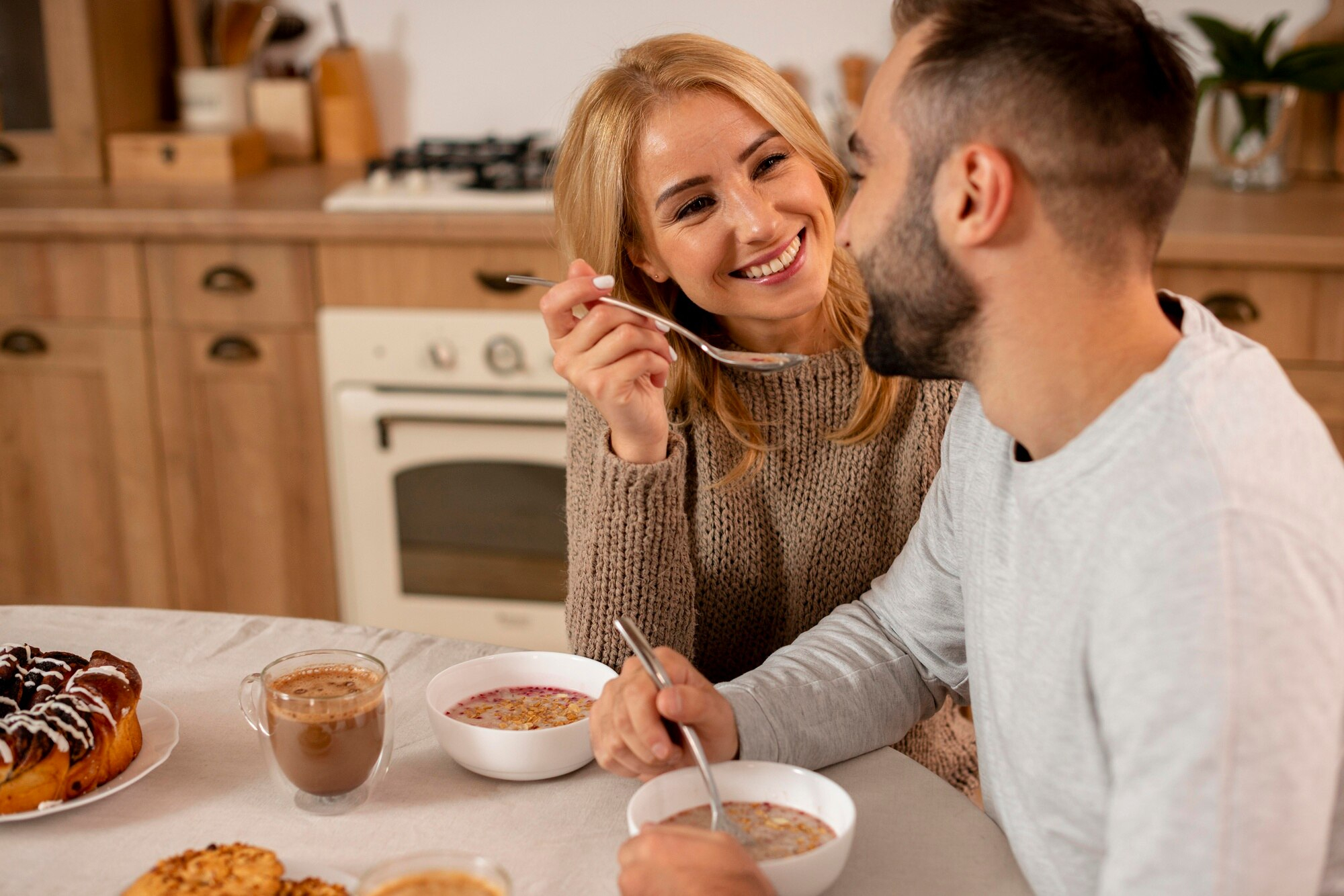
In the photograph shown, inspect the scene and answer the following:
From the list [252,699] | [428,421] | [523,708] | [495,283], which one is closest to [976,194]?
[523,708]

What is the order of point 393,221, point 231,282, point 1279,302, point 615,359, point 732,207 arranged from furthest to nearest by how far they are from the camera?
point 231,282
point 393,221
point 1279,302
point 732,207
point 615,359

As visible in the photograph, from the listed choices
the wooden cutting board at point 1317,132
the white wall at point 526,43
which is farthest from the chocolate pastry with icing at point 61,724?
the wooden cutting board at point 1317,132

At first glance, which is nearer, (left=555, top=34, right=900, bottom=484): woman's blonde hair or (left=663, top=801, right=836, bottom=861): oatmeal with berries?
(left=663, top=801, right=836, bottom=861): oatmeal with berries

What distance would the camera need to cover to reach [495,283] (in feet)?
7.77

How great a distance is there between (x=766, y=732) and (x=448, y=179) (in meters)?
1.87

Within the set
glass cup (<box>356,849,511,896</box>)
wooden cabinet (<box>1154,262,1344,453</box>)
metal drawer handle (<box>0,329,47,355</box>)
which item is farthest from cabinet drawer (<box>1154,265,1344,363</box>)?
metal drawer handle (<box>0,329,47,355</box>)

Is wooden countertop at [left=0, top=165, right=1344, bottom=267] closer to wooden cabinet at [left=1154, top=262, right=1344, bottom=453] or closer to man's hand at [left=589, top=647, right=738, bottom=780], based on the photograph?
wooden cabinet at [left=1154, top=262, right=1344, bottom=453]

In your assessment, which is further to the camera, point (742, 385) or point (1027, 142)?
point (742, 385)

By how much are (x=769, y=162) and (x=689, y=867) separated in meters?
0.82

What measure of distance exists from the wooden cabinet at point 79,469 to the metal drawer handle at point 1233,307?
6.63 feet

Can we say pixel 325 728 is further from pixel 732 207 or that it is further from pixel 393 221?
pixel 393 221

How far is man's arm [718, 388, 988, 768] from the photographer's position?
3.38ft

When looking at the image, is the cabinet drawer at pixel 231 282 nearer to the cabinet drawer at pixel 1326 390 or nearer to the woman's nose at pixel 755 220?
the woman's nose at pixel 755 220

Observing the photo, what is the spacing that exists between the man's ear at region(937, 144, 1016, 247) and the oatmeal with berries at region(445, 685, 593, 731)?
0.47 metres
